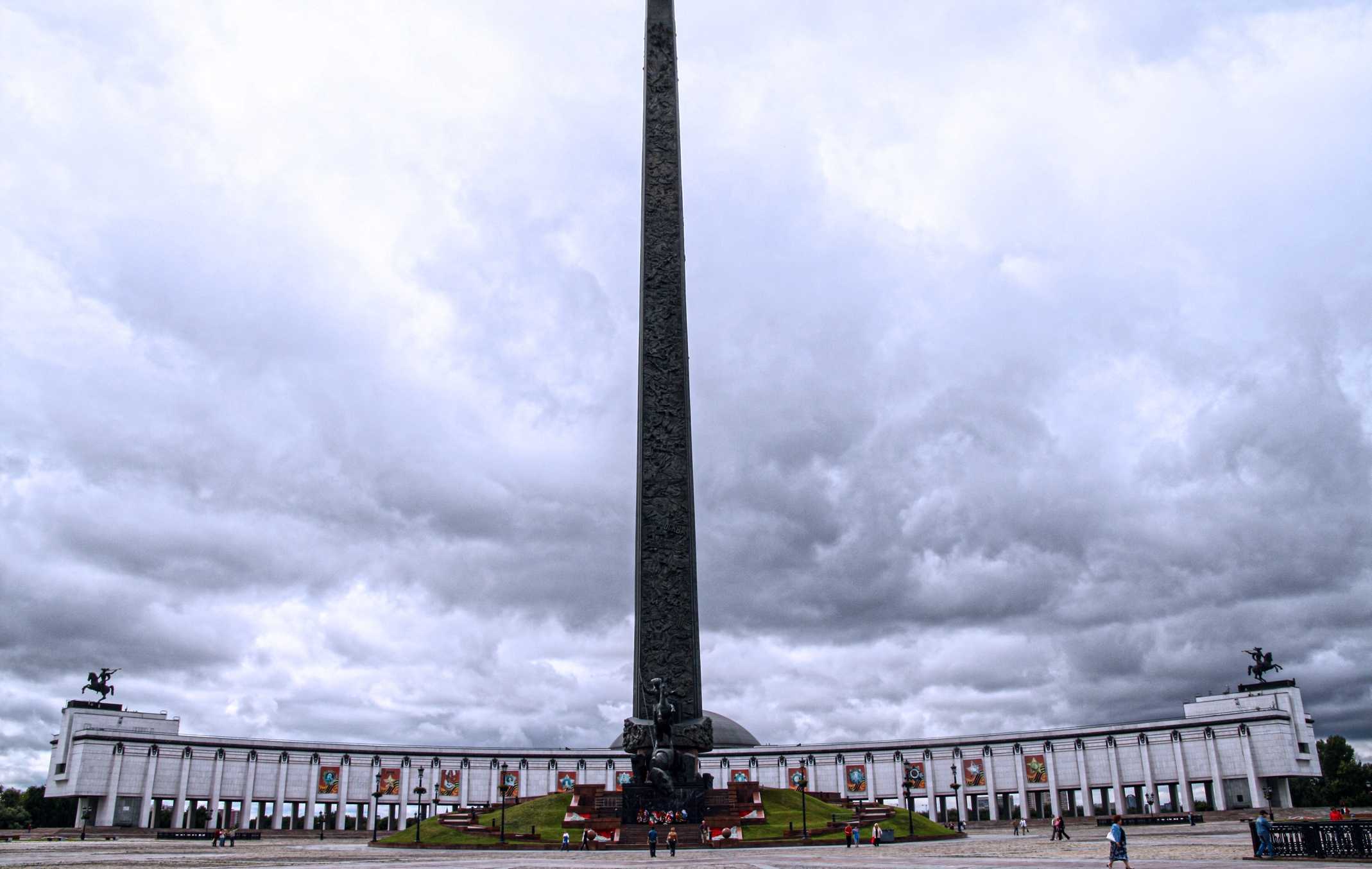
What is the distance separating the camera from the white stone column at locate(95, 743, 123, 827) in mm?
55250

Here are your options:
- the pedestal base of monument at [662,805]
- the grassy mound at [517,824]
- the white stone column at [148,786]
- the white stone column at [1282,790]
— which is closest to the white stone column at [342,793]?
the white stone column at [148,786]

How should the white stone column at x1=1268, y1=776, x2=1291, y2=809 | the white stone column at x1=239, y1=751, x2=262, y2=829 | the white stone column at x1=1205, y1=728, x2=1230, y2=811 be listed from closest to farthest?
the white stone column at x1=1268, y1=776, x2=1291, y2=809, the white stone column at x1=1205, y1=728, x2=1230, y2=811, the white stone column at x1=239, y1=751, x2=262, y2=829

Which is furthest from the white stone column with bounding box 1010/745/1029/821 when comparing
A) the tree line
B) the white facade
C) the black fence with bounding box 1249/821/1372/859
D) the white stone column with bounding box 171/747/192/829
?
the tree line

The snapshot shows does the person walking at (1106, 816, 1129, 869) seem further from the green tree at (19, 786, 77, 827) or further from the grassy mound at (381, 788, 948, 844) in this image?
the green tree at (19, 786, 77, 827)

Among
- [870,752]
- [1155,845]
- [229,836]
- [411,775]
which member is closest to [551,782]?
[411,775]

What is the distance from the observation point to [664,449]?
99.2 ft

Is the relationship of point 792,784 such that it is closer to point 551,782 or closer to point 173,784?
point 551,782

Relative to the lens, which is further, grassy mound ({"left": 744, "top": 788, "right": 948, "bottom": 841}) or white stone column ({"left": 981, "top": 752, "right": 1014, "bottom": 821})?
white stone column ({"left": 981, "top": 752, "right": 1014, "bottom": 821})

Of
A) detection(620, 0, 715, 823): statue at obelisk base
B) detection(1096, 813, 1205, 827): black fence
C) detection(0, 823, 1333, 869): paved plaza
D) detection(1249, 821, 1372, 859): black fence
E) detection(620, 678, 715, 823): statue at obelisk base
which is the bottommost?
detection(1096, 813, 1205, 827): black fence

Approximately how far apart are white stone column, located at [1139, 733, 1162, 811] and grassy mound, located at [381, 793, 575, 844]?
3847cm

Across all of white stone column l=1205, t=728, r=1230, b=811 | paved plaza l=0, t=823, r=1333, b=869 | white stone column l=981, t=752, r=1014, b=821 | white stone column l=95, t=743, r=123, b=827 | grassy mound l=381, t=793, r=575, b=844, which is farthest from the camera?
white stone column l=981, t=752, r=1014, b=821

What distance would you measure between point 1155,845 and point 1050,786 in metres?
39.6

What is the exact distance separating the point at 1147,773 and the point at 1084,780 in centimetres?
362

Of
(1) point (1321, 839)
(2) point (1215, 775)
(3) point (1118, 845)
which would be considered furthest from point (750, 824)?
(2) point (1215, 775)
